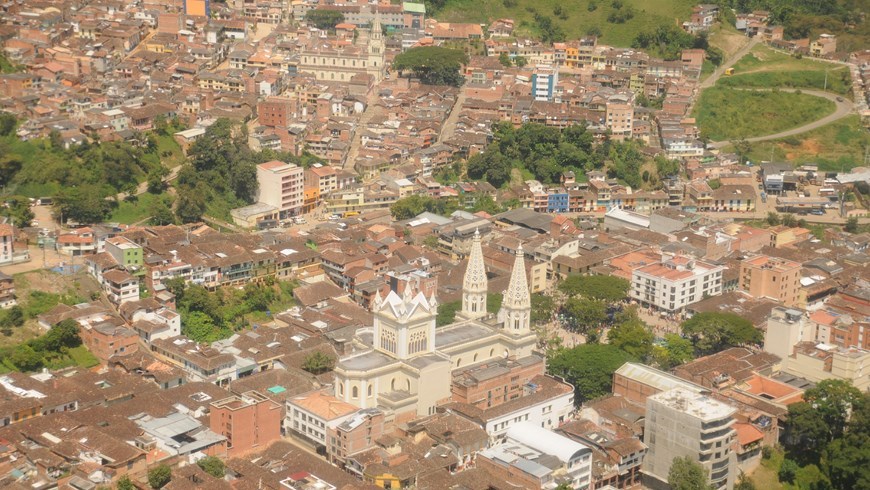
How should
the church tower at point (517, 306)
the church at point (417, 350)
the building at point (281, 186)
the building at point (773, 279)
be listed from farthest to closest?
the building at point (281, 186)
the building at point (773, 279)
the church tower at point (517, 306)
the church at point (417, 350)

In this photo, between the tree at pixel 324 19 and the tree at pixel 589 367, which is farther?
the tree at pixel 324 19

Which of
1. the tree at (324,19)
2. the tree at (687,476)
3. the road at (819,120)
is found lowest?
the tree at (687,476)

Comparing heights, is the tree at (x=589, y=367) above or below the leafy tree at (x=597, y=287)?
below

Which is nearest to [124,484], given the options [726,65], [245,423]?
[245,423]

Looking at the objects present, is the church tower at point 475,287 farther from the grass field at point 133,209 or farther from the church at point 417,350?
the grass field at point 133,209

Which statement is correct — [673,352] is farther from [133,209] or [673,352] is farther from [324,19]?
[324,19]

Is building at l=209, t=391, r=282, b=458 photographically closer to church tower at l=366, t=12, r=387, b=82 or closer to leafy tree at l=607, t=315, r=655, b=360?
leafy tree at l=607, t=315, r=655, b=360

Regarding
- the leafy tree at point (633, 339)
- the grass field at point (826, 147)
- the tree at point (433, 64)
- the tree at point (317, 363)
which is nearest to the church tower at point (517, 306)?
the leafy tree at point (633, 339)
